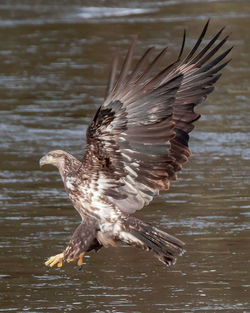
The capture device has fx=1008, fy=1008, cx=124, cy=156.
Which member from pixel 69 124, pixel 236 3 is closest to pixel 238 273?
pixel 69 124

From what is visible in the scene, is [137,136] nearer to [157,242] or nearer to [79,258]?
[157,242]

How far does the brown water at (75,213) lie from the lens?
641cm

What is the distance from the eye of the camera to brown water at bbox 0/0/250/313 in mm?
6414

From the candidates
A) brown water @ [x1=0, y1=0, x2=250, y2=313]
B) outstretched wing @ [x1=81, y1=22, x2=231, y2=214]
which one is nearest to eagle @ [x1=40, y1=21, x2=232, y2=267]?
outstretched wing @ [x1=81, y1=22, x2=231, y2=214]

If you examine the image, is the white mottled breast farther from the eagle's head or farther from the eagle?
the eagle's head

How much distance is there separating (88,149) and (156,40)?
1054 cm

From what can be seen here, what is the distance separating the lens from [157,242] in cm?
643

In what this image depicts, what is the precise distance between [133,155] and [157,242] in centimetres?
59

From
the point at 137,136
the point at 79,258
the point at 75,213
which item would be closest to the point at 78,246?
the point at 79,258

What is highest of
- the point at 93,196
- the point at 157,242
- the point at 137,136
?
the point at 137,136

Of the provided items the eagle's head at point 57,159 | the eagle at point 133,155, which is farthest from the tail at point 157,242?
the eagle's head at point 57,159

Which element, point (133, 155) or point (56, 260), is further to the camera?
point (56, 260)

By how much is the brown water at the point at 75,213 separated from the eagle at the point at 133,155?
0.30 m

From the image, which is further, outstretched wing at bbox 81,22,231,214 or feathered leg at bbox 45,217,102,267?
feathered leg at bbox 45,217,102,267
